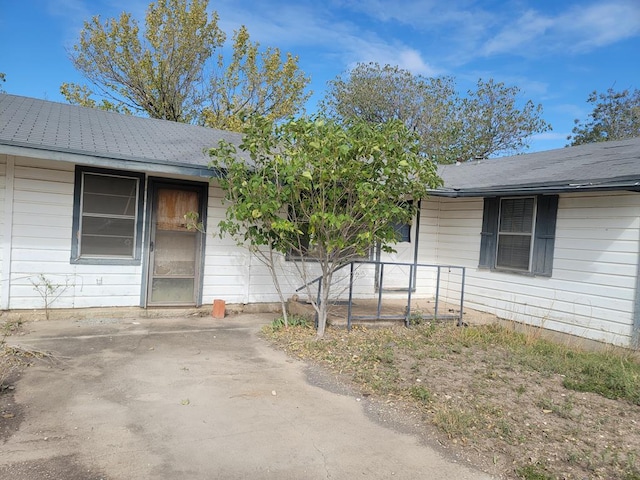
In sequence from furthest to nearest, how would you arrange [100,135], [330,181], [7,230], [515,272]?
[515,272] → [100,135] → [7,230] → [330,181]

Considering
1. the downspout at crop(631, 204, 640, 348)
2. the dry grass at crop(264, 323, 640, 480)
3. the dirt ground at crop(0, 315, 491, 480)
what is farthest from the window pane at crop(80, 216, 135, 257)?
the downspout at crop(631, 204, 640, 348)

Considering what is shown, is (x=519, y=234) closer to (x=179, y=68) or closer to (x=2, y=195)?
(x=2, y=195)

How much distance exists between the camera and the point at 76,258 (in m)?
6.60

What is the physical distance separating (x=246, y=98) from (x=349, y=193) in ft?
49.6

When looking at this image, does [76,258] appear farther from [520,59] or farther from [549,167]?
[520,59]

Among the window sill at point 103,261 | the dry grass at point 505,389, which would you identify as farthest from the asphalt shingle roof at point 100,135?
the dry grass at point 505,389

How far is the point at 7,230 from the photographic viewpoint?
20.2ft

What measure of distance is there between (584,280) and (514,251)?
1.38 metres

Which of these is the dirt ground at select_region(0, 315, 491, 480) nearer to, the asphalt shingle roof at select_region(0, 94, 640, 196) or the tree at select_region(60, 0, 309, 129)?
the asphalt shingle roof at select_region(0, 94, 640, 196)

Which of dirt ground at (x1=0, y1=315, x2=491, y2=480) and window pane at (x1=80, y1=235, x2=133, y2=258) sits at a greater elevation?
window pane at (x1=80, y1=235, x2=133, y2=258)

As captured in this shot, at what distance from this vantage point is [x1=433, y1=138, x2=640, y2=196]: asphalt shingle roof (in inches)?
244

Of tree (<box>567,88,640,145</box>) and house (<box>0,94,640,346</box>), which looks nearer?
house (<box>0,94,640,346</box>)

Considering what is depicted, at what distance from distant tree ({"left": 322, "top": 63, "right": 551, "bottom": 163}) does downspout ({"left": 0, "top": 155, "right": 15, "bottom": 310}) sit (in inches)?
792

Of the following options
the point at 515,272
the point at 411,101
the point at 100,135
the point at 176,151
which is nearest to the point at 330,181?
the point at 176,151
